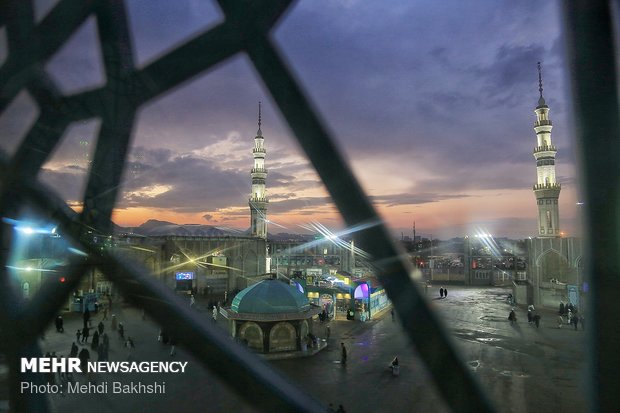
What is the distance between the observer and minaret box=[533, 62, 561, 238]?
1702 inches

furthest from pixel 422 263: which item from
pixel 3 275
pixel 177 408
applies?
pixel 3 275

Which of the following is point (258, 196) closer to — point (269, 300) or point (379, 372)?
point (269, 300)

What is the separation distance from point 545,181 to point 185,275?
40.4m

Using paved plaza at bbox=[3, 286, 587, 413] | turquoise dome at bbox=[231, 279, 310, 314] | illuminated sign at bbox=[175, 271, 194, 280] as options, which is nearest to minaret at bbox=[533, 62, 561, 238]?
paved plaza at bbox=[3, 286, 587, 413]

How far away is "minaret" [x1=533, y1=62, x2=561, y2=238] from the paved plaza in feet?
71.6

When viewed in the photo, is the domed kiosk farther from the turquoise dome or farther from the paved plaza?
the paved plaza

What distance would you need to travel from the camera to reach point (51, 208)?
1.72 m

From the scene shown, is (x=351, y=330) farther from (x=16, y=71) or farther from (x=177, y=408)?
(x=16, y=71)

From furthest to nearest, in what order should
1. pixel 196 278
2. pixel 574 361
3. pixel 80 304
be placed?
pixel 196 278
pixel 80 304
pixel 574 361

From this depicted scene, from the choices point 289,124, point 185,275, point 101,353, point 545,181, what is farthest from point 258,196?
point 289,124

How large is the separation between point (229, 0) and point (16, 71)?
1233 millimetres

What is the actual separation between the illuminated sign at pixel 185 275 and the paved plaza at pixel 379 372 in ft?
37.0

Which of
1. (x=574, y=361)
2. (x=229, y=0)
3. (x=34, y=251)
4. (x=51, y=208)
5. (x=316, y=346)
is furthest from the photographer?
(x=34, y=251)

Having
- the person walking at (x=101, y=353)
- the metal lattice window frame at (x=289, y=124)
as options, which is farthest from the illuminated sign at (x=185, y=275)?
the metal lattice window frame at (x=289, y=124)
